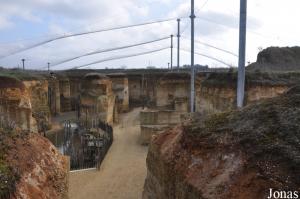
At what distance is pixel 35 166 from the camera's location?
680 cm

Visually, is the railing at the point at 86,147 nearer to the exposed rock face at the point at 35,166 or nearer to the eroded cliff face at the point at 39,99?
the eroded cliff face at the point at 39,99

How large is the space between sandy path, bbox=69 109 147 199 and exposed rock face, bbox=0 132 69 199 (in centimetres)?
835

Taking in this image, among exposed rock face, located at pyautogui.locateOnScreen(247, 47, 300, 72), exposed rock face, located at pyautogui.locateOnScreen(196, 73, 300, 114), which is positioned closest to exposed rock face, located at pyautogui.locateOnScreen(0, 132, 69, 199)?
exposed rock face, located at pyautogui.locateOnScreen(196, 73, 300, 114)

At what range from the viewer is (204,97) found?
25.7 metres

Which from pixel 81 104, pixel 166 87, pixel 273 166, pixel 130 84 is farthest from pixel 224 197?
pixel 130 84

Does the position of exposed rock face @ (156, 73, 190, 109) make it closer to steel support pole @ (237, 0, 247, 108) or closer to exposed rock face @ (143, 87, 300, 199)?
steel support pole @ (237, 0, 247, 108)

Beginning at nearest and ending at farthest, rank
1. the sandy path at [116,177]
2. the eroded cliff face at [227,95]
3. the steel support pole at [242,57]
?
1. the steel support pole at [242,57]
2. the sandy path at [116,177]
3. the eroded cliff face at [227,95]

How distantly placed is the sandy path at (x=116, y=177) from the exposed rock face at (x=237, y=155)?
342 inches

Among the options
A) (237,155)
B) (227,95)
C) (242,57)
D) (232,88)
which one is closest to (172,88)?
(227,95)

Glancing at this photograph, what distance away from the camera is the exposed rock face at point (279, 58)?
32.9 m

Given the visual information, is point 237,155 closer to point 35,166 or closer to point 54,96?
point 35,166

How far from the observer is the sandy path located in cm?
1627

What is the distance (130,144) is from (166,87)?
12013 millimetres

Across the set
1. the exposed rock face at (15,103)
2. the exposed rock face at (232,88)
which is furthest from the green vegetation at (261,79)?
the exposed rock face at (15,103)
